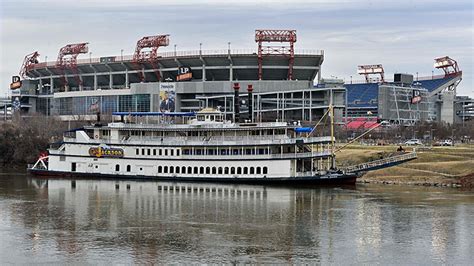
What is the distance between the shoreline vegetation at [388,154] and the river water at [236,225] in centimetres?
498

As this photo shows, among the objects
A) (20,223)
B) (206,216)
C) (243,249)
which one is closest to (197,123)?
(206,216)

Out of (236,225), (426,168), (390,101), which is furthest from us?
(390,101)

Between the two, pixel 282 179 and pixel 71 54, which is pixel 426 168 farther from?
pixel 71 54

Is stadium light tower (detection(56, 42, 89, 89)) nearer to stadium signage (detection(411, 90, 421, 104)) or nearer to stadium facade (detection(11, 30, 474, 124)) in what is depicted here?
stadium facade (detection(11, 30, 474, 124))

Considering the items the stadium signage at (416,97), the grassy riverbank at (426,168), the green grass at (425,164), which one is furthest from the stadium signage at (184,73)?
the grassy riverbank at (426,168)

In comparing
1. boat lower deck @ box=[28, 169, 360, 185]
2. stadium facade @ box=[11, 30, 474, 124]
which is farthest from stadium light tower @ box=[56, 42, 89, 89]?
boat lower deck @ box=[28, 169, 360, 185]

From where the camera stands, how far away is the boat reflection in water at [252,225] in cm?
4219

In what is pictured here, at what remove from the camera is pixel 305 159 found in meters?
78.1

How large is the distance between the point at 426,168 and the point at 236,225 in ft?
124

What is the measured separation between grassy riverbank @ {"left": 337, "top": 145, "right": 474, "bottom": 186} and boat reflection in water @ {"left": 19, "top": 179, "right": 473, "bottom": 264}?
608 centimetres

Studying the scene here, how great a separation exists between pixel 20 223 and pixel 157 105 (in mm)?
112388

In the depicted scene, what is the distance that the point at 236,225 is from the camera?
5116 cm

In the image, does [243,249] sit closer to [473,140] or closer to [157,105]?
[473,140]

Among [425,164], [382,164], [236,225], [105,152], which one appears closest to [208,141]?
[105,152]
